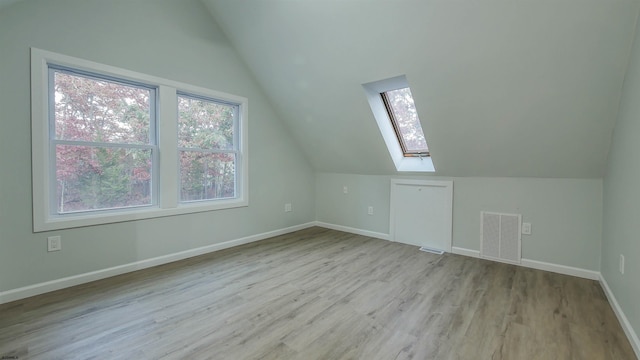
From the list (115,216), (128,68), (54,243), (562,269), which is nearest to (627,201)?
(562,269)

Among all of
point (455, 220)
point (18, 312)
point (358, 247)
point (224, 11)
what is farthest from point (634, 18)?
point (18, 312)

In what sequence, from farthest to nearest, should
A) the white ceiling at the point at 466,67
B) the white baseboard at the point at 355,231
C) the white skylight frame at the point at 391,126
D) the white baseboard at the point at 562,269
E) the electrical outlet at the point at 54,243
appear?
the white baseboard at the point at 355,231, the white skylight frame at the point at 391,126, the white baseboard at the point at 562,269, the electrical outlet at the point at 54,243, the white ceiling at the point at 466,67

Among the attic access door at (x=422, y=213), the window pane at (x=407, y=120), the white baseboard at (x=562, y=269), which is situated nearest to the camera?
the white baseboard at (x=562, y=269)

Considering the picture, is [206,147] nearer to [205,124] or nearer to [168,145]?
[205,124]

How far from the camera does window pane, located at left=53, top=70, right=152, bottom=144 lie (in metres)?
2.52

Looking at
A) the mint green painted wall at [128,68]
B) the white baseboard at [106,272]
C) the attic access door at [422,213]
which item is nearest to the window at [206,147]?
the mint green painted wall at [128,68]

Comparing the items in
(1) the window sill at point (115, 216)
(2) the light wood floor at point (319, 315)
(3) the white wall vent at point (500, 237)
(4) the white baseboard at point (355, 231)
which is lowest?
(2) the light wood floor at point (319, 315)

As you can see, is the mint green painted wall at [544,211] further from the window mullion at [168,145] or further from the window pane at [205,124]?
the window mullion at [168,145]

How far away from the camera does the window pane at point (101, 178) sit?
2.54 meters

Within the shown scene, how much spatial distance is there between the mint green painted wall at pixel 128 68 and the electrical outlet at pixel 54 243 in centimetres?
4

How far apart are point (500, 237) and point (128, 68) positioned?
4344 millimetres

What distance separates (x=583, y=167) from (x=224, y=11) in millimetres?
4111

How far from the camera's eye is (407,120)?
3615mm

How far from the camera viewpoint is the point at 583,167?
2.79 metres
